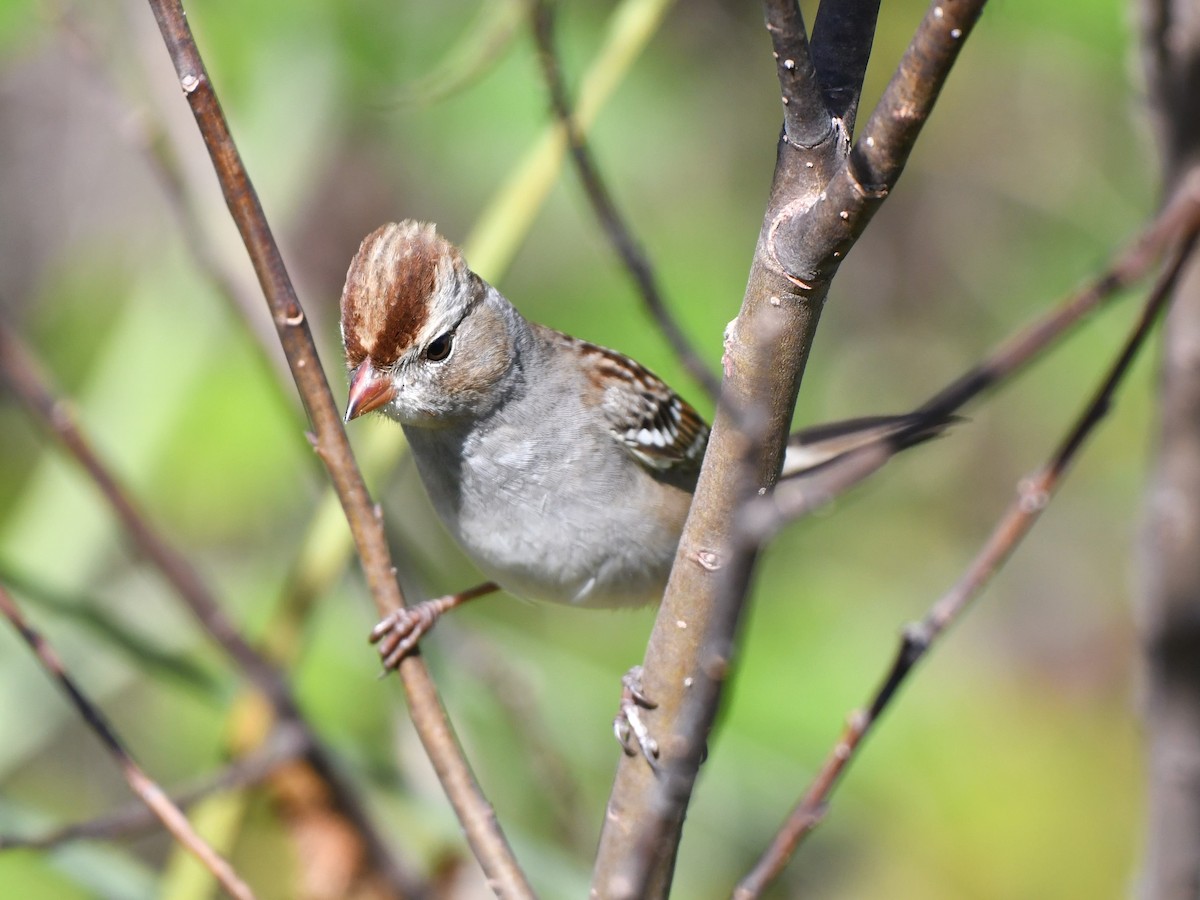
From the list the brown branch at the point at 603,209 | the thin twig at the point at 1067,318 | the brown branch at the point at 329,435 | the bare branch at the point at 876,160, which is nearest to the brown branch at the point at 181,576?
the brown branch at the point at 329,435

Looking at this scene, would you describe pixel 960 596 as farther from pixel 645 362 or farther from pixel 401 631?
pixel 645 362

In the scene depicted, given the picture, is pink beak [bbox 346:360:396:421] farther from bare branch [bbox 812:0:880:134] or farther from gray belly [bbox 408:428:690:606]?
bare branch [bbox 812:0:880:134]

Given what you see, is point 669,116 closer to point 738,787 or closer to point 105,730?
point 738,787

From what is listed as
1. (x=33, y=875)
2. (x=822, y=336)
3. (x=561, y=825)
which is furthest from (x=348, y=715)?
(x=822, y=336)

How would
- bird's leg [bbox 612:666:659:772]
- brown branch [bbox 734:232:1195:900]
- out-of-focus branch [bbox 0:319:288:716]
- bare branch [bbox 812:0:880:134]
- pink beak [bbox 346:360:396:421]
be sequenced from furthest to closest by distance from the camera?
pink beak [bbox 346:360:396:421]
out-of-focus branch [bbox 0:319:288:716]
bird's leg [bbox 612:666:659:772]
brown branch [bbox 734:232:1195:900]
bare branch [bbox 812:0:880:134]

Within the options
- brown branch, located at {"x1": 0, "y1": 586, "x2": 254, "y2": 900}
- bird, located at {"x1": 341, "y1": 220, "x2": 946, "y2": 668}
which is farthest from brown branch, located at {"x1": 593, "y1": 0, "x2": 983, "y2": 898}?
bird, located at {"x1": 341, "y1": 220, "x2": 946, "y2": 668}

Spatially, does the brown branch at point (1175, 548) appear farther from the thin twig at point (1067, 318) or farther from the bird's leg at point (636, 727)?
the bird's leg at point (636, 727)
